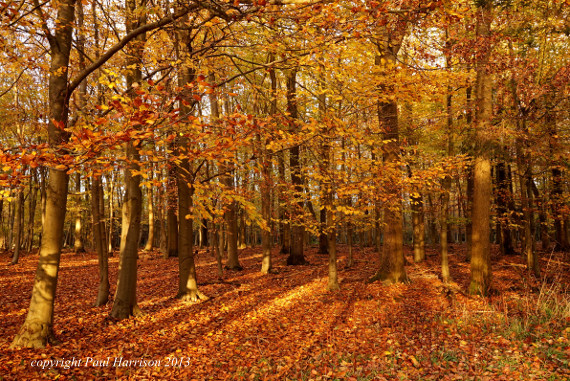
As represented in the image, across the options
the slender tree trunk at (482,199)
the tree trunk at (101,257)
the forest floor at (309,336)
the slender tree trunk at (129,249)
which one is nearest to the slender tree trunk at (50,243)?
the forest floor at (309,336)

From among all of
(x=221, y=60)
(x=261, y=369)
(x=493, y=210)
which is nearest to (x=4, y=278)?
(x=221, y=60)

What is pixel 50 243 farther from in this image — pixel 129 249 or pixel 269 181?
pixel 269 181

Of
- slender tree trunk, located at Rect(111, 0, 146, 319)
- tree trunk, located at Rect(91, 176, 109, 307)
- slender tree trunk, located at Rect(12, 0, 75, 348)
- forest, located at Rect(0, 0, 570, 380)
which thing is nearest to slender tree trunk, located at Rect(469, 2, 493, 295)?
forest, located at Rect(0, 0, 570, 380)

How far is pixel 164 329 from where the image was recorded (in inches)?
298

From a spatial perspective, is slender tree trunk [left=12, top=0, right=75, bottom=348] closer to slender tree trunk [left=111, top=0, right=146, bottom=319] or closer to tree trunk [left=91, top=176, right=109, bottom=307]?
slender tree trunk [left=111, top=0, right=146, bottom=319]

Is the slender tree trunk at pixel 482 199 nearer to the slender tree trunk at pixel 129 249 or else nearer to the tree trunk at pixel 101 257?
the slender tree trunk at pixel 129 249

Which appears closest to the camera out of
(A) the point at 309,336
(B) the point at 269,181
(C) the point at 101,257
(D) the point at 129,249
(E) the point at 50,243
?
(E) the point at 50,243

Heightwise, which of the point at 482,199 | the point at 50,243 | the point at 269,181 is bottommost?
the point at 50,243

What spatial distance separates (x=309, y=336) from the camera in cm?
725

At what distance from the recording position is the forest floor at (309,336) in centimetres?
536

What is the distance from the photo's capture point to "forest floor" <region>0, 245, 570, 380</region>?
17.6ft

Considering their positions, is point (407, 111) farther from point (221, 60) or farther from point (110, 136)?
point (110, 136)

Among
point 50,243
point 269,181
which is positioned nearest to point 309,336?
point 50,243

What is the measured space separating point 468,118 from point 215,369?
55.0ft
